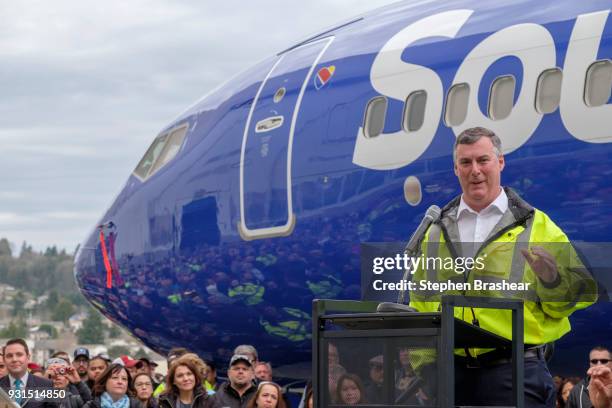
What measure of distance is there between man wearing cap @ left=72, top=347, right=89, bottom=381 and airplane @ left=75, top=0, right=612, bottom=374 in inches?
28.9

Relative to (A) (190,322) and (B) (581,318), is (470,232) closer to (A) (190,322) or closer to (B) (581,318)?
(B) (581,318)

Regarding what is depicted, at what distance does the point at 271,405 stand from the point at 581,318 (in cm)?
249

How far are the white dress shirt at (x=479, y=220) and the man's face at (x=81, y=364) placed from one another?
8064mm


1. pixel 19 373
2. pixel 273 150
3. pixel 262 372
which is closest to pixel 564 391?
pixel 262 372

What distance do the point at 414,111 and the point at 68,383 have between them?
3.83 metres

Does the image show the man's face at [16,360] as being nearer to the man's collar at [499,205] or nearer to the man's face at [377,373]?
the man's collar at [499,205]

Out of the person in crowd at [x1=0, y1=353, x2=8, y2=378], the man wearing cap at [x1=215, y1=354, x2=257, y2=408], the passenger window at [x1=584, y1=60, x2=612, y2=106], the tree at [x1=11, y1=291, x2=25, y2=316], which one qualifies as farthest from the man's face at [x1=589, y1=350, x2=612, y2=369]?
the tree at [x1=11, y1=291, x2=25, y2=316]

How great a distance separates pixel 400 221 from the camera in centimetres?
1141

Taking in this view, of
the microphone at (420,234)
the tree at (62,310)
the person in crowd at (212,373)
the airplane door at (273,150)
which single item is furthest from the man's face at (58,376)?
the tree at (62,310)

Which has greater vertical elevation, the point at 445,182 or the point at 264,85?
the point at 264,85

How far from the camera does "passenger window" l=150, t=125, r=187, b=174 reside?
14.3 metres

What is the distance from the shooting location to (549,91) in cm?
1038

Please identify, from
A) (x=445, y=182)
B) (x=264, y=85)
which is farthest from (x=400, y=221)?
(x=264, y=85)

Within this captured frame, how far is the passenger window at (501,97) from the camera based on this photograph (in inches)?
418
